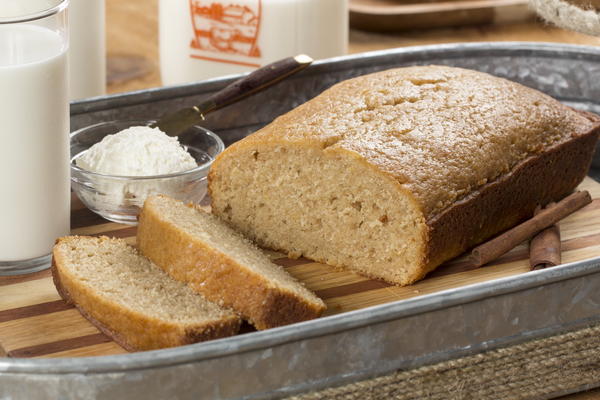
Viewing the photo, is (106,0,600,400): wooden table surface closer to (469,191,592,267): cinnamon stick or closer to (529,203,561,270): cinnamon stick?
(469,191,592,267): cinnamon stick

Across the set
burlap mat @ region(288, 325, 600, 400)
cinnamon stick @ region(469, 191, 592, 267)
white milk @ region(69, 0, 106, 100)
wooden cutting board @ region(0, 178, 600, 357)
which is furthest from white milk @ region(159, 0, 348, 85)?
burlap mat @ region(288, 325, 600, 400)

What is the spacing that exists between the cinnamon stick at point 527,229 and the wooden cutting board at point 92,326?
3cm

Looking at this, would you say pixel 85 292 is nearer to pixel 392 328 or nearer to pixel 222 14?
pixel 392 328

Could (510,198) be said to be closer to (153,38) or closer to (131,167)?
(131,167)

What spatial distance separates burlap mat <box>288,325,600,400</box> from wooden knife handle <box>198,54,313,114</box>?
1.20m

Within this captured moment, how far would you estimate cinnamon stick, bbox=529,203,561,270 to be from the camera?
8.07 feet

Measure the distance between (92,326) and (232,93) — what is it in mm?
998

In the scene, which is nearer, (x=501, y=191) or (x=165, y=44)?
(x=501, y=191)

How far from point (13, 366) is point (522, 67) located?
2.00m

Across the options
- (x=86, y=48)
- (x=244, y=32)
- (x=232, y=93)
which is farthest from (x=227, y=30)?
(x=232, y=93)

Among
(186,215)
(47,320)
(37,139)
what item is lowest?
(47,320)

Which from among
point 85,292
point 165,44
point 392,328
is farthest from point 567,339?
point 165,44

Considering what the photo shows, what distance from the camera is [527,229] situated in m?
2.59

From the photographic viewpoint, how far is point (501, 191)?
2.59 meters
